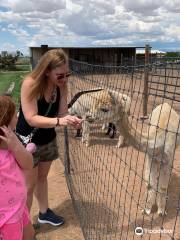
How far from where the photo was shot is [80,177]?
591cm

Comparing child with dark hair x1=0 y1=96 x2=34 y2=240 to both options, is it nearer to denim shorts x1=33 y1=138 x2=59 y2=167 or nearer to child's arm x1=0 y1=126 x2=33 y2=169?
child's arm x1=0 y1=126 x2=33 y2=169

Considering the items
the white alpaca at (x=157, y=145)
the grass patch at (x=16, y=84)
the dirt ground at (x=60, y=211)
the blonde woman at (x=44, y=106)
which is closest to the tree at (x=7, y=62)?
the grass patch at (x=16, y=84)

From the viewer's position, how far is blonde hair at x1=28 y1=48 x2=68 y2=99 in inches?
133

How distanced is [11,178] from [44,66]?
1.15 m

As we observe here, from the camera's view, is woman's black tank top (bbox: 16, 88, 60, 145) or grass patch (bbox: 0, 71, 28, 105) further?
grass patch (bbox: 0, 71, 28, 105)

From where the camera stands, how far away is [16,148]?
2627 mm

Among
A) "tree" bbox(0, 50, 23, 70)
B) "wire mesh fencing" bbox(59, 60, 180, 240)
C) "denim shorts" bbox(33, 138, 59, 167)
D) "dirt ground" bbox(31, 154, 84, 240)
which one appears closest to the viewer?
"denim shorts" bbox(33, 138, 59, 167)

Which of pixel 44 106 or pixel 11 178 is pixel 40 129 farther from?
pixel 11 178

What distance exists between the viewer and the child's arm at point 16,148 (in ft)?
8.41

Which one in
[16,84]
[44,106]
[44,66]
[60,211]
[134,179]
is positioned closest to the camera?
[44,66]

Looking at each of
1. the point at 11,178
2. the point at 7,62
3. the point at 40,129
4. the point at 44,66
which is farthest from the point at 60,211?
the point at 7,62

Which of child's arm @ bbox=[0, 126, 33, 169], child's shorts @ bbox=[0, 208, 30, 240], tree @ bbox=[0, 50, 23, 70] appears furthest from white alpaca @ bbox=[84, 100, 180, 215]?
tree @ bbox=[0, 50, 23, 70]

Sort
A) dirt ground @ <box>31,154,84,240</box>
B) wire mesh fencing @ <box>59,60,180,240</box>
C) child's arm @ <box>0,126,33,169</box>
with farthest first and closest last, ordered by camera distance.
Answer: dirt ground @ <box>31,154,84,240</box>
wire mesh fencing @ <box>59,60,180,240</box>
child's arm @ <box>0,126,33,169</box>

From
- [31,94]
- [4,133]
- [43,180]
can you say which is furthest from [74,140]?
[4,133]
